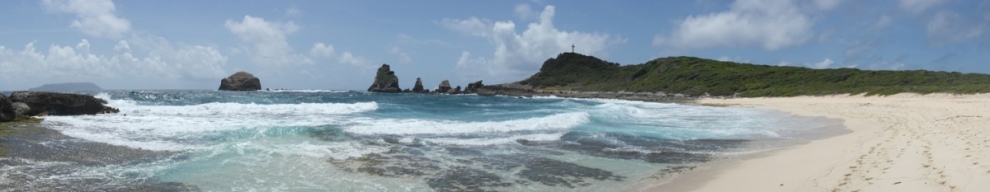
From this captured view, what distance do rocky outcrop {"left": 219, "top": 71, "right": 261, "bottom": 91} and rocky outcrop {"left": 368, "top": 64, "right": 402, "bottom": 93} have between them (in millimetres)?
29061

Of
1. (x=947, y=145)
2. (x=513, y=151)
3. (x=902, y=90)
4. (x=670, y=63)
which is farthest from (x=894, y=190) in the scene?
(x=670, y=63)

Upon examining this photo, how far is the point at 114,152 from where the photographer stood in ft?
33.7

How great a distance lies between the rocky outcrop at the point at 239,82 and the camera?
370 feet

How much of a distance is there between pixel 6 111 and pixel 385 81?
3454 inches

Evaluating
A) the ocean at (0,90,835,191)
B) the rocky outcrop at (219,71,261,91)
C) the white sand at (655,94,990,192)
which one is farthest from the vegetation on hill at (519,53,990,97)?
the rocky outcrop at (219,71,261,91)

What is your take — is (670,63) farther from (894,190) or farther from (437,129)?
(894,190)

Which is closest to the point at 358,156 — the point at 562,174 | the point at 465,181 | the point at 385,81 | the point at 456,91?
the point at 465,181

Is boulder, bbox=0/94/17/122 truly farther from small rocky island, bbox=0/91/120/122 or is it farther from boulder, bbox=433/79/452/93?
boulder, bbox=433/79/452/93

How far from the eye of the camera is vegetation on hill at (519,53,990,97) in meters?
45.1

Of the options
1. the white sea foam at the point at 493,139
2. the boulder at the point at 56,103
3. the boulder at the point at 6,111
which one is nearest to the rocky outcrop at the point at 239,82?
the boulder at the point at 56,103

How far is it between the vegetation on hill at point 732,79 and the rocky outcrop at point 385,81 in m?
25.7

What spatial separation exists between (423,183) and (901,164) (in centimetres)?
696

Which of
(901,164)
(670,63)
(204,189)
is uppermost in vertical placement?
(670,63)

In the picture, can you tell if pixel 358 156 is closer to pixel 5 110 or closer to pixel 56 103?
pixel 5 110
